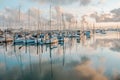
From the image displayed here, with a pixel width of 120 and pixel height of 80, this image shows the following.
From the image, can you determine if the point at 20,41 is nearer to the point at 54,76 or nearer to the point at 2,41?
the point at 2,41

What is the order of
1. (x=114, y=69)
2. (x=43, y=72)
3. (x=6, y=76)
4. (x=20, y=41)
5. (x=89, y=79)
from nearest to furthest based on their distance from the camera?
(x=89, y=79)
(x=6, y=76)
(x=43, y=72)
(x=114, y=69)
(x=20, y=41)

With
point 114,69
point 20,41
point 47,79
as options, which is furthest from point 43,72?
point 20,41

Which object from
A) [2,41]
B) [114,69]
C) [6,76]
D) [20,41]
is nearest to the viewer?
[6,76]

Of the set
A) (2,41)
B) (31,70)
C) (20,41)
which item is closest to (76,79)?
(31,70)

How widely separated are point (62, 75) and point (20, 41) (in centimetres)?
2982

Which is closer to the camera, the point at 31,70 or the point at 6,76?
the point at 6,76

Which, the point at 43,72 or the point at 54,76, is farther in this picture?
the point at 43,72

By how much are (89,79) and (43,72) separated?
14.1ft

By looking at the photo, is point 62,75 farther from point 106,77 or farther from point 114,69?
point 114,69

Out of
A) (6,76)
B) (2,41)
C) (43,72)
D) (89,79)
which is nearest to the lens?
(89,79)

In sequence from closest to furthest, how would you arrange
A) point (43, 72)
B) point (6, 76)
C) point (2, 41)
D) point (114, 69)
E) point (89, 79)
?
1. point (89, 79)
2. point (6, 76)
3. point (43, 72)
4. point (114, 69)
5. point (2, 41)

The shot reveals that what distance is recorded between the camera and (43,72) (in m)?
20.4

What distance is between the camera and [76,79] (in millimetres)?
17781

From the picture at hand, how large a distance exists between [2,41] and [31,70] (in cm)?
3147
